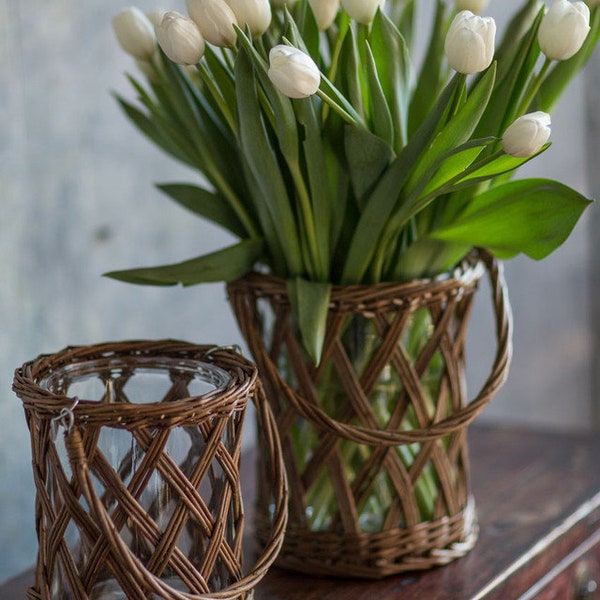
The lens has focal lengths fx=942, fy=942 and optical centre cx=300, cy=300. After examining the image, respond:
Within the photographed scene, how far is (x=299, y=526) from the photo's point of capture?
0.76 meters

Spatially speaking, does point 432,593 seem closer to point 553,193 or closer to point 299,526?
point 299,526

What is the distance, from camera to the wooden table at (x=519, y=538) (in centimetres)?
76

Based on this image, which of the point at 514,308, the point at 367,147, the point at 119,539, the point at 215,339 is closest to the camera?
the point at 119,539

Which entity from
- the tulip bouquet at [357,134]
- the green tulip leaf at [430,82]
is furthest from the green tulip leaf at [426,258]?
the green tulip leaf at [430,82]

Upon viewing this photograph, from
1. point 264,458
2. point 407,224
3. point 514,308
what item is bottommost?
point 514,308

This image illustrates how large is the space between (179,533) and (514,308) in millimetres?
1252

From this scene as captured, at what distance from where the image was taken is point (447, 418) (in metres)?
0.73

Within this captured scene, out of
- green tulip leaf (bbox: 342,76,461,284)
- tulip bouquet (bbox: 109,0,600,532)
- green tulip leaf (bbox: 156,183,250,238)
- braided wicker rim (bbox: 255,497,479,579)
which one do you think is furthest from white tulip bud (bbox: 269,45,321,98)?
braided wicker rim (bbox: 255,497,479,579)

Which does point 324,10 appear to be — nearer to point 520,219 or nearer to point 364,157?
point 364,157

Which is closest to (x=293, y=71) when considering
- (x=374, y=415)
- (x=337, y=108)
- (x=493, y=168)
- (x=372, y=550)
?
(x=337, y=108)

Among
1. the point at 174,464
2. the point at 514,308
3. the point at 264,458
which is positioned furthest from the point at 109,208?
the point at 514,308

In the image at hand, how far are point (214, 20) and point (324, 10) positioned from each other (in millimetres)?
90

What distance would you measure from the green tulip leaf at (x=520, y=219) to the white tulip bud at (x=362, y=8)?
16cm

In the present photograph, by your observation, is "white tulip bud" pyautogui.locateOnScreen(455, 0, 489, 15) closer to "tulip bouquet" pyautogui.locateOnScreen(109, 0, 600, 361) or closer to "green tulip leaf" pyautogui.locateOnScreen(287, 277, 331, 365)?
"tulip bouquet" pyautogui.locateOnScreen(109, 0, 600, 361)
